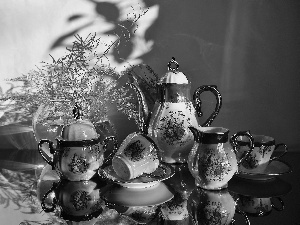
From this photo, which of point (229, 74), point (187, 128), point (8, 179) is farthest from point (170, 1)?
point (8, 179)

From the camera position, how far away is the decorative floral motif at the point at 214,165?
73 centimetres

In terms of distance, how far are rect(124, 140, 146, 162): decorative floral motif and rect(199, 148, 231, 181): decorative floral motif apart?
124 millimetres

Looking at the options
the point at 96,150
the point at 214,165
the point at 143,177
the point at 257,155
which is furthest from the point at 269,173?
the point at 96,150

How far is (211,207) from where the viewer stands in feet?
2.22

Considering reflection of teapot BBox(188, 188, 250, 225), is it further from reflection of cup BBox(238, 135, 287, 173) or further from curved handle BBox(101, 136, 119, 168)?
curved handle BBox(101, 136, 119, 168)

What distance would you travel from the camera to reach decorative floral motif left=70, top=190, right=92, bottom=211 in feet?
2.33

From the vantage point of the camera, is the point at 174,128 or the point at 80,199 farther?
the point at 174,128

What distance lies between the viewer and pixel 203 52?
108 cm

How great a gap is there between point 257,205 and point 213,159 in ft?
0.38

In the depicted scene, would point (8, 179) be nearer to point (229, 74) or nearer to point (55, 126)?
point (55, 126)

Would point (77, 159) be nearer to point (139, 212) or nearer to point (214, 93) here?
point (139, 212)

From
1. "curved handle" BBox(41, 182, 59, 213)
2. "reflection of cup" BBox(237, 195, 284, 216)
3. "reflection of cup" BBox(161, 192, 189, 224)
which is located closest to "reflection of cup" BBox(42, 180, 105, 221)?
"curved handle" BBox(41, 182, 59, 213)

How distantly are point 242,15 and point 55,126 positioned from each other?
587 mm

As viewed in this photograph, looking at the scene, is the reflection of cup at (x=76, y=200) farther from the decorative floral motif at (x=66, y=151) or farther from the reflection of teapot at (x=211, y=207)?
the reflection of teapot at (x=211, y=207)
